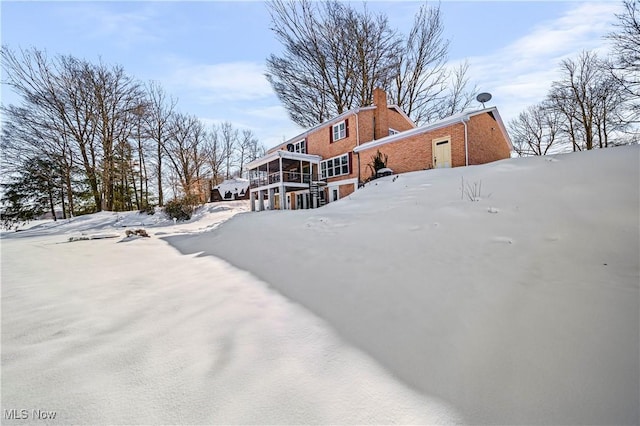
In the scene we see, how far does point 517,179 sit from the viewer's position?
6.42 m

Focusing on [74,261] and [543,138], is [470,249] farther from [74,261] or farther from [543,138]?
[543,138]

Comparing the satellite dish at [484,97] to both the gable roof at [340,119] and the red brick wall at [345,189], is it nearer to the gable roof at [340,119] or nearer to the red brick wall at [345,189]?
the gable roof at [340,119]

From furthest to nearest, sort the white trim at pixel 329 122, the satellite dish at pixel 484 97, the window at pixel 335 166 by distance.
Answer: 1. the window at pixel 335 166
2. the white trim at pixel 329 122
3. the satellite dish at pixel 484 97

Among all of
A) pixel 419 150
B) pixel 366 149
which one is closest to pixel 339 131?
pixel 366 149

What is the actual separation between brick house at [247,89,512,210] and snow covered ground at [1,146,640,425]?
7847 millimetres

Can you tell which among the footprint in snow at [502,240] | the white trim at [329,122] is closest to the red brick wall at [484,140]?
the white trim at [329,122]

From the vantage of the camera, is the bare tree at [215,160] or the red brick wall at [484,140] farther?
the bare tree at [215,160]

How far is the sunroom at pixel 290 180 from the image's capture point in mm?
16656

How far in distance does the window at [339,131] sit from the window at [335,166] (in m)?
1.32

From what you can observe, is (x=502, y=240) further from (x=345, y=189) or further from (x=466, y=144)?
(x=345, y=189)

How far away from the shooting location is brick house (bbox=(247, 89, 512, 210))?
37.7 ft

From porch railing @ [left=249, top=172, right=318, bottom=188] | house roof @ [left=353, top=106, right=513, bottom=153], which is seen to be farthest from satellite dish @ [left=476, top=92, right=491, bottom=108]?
porch railing @ [left=249, top=172, right=318, bottom=188]

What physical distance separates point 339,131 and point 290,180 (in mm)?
4689

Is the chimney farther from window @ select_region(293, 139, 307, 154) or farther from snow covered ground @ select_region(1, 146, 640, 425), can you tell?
snow covered ground @ select_region(1, 146, 640, 425)
